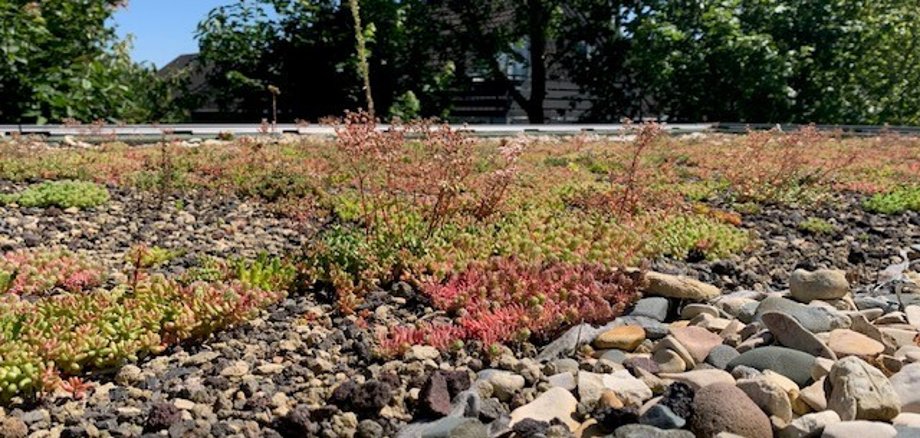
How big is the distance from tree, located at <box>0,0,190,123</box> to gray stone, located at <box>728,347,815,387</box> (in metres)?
11.9

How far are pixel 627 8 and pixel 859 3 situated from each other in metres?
5.34

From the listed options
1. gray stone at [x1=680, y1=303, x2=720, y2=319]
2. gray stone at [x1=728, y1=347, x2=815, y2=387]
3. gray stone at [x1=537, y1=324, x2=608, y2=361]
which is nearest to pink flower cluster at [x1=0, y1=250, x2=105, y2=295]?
gray stone at [x1=537, y1=324, x2=608, y2=361]

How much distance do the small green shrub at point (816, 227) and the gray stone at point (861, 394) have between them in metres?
3.83

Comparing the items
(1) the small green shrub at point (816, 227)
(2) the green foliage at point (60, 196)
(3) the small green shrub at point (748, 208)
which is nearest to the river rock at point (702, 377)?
(1) the small green shrub at point (816, 227)

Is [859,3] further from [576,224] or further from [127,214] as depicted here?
[127,214]

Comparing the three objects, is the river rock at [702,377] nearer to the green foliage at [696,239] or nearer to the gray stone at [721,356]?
the gray stone at [721,356]

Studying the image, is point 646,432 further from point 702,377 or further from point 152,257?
point 152,257

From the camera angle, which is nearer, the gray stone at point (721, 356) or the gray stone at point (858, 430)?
the gray stone at point (858, 430)

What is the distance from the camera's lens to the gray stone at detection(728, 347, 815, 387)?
3.53 metres

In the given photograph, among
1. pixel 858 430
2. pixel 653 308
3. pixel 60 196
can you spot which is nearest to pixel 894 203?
pixel 653 308

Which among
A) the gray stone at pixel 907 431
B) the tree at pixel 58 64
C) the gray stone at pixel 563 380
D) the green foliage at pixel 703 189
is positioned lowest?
the gray stone at pixel 563 380

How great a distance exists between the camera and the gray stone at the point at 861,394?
3.13 meters

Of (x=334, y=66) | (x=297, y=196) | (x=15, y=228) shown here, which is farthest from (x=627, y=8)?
(x=15, y=228)

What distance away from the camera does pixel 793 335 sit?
383 centimetres
